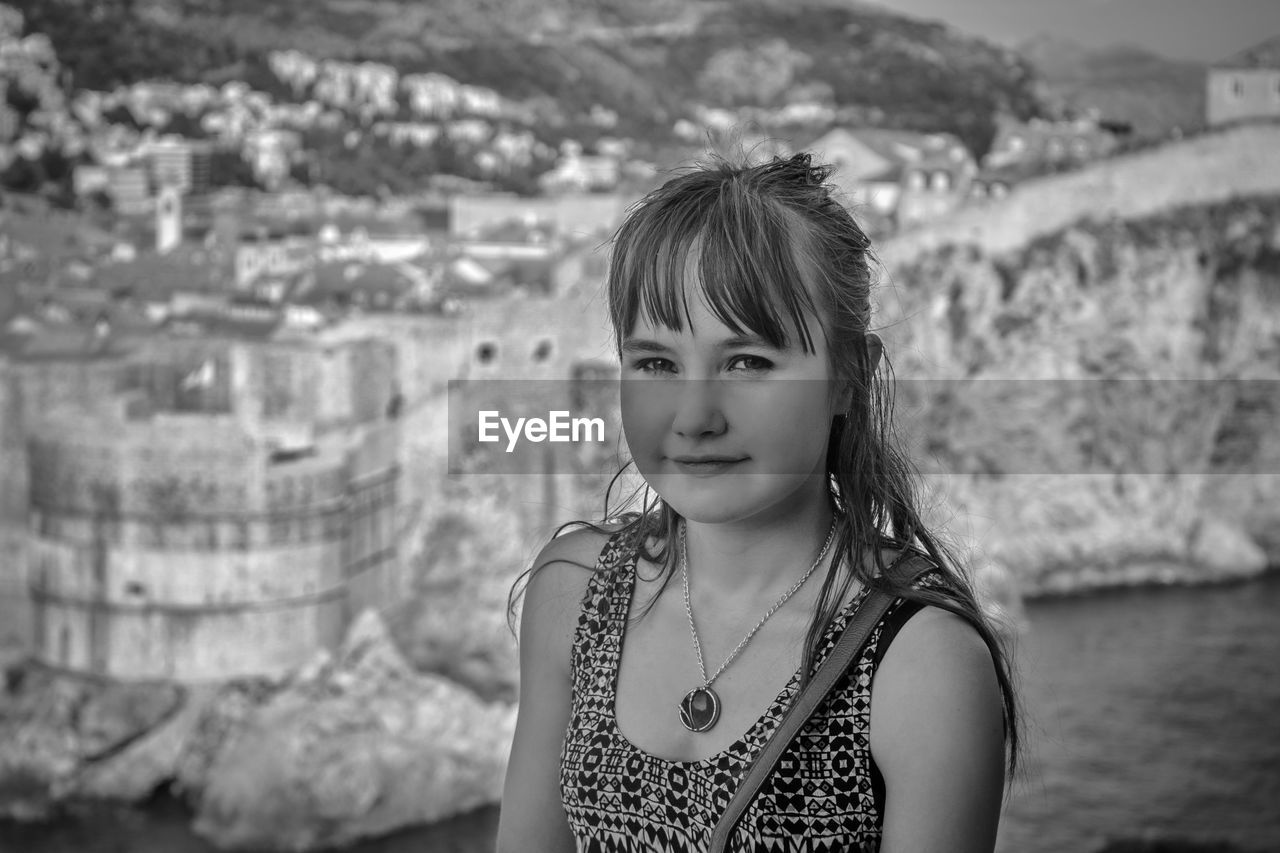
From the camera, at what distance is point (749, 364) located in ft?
2.40

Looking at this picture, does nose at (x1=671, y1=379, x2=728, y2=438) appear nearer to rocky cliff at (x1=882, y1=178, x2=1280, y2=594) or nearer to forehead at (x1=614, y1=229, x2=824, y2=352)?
forehead at (x1=614, y1=229, x2=824, y2=352)

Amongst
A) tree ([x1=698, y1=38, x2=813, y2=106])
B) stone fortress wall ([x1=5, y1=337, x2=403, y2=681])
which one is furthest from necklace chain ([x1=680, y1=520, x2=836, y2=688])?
tree ([x1=698, y1=38, x2=813, y2=106])

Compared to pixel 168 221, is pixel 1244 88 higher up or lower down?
higher up

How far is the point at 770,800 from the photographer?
2.24ft

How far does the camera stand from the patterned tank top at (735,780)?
0.68 meters

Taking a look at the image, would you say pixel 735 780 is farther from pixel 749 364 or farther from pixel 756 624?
pixel 749 364

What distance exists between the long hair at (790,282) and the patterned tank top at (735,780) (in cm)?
2

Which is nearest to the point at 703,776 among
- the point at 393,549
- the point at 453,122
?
the point at 393,549

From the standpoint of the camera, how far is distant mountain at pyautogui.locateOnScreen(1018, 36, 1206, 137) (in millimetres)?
14594

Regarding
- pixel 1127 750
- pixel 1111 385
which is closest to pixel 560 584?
pixel 1127 750

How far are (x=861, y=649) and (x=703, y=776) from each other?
0.29 feet

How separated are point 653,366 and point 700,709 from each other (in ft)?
0.52

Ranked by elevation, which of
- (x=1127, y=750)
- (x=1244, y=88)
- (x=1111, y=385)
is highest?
(x=1244, y=88)

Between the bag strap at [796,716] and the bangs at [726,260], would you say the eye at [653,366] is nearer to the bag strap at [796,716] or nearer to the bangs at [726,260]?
the bangs at [726,260]
